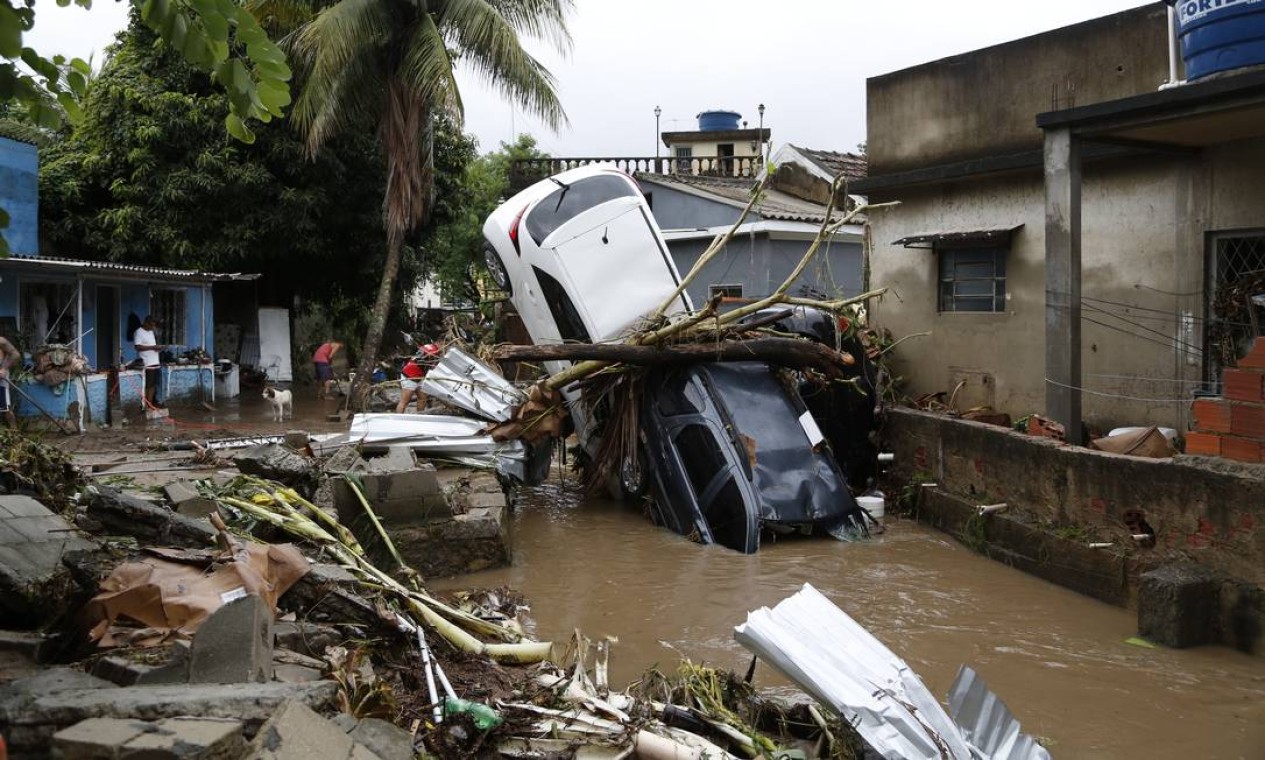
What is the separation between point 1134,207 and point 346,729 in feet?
29.7

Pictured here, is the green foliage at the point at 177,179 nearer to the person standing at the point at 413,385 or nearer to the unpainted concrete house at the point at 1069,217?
the person standing at the point at 413,385

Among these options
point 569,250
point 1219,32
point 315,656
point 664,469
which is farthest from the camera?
point 569,250

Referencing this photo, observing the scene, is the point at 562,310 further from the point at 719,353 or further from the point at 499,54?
the point at 499,54

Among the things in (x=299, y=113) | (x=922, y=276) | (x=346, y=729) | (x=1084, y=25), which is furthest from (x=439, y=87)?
(x=346, y=729)

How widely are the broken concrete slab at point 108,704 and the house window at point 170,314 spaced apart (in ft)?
58.3

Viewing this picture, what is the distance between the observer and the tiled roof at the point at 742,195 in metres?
19.2

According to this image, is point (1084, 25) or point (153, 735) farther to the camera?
point (1084, 25)

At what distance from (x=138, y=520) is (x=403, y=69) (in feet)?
45.4

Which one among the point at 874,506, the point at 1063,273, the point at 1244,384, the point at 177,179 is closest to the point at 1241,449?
the point at 1244,384

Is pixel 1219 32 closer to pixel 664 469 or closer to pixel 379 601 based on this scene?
pixel 664 469

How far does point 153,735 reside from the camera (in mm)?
2998

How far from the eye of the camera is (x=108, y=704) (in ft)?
10.8

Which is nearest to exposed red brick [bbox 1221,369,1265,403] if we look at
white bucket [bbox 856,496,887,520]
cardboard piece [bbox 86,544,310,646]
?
white bucket [bbox 856,496,887,520]

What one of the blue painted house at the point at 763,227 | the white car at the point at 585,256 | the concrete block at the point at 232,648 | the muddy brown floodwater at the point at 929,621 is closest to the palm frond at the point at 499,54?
the blue painted house at the point at 763,227
